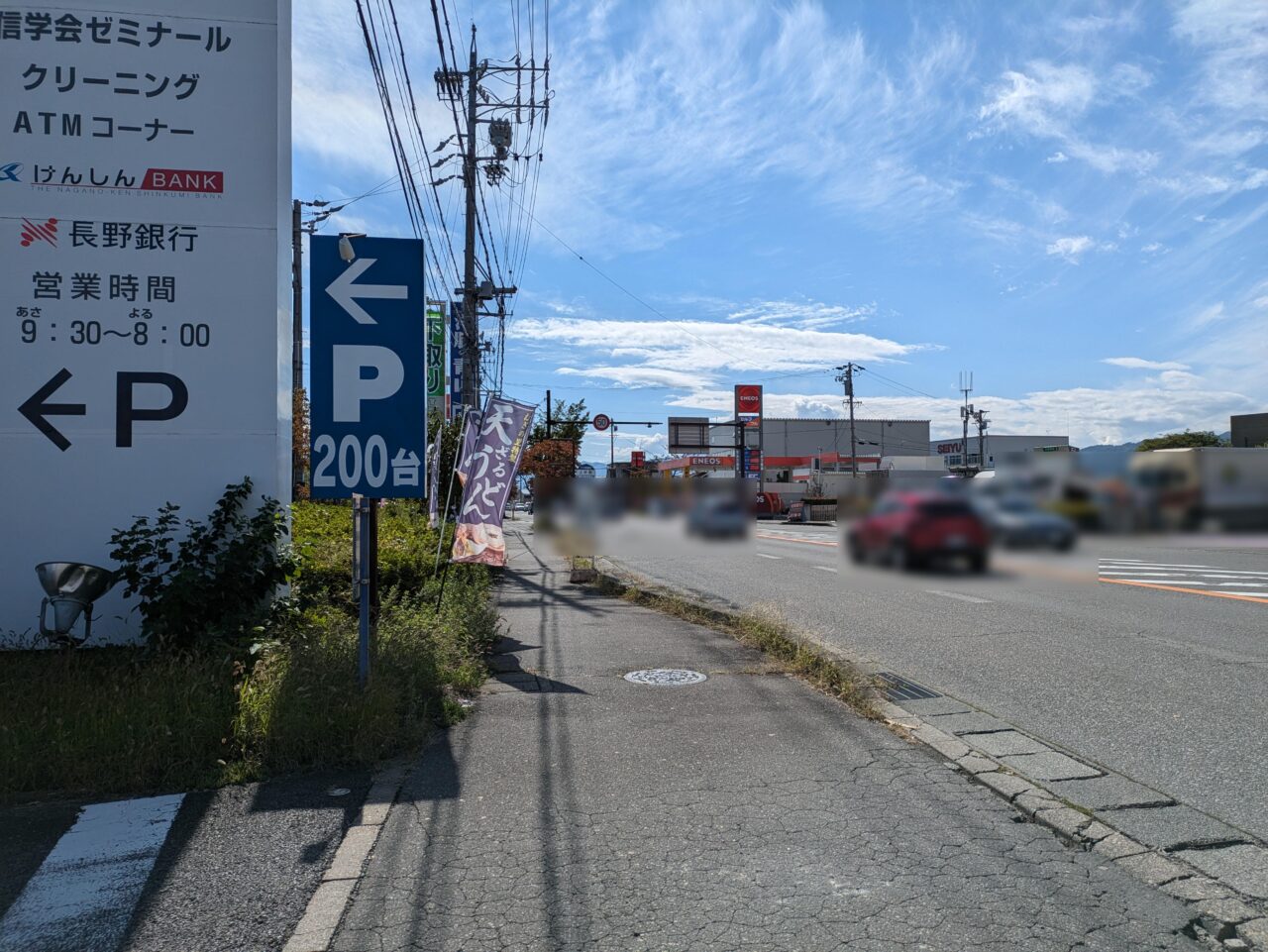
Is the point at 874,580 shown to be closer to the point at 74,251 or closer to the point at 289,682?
the point at 289,682

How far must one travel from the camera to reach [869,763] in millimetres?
5680

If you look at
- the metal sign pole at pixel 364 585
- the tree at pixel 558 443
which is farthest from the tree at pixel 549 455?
the metal sign pole at pixel 364 585

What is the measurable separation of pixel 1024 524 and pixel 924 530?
0.75 ft

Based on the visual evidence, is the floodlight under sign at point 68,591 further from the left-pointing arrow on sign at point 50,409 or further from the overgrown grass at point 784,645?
the overgrown grass at point 784,645

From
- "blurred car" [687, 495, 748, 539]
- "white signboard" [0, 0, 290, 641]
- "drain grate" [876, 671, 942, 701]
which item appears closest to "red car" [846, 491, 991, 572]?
"blurred car" [687, 495, 748, 539]

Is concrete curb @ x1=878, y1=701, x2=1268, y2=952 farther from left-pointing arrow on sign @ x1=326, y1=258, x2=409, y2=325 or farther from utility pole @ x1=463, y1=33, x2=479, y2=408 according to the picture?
utility pole @ x1=463, y1=33, x2=479, y2=408

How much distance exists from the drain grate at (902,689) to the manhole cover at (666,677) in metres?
1.59

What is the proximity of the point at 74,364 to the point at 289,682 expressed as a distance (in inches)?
145

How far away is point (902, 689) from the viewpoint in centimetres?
772

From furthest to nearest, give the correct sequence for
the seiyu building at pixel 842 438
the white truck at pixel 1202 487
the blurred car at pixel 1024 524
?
the seiyu building at pixel 842 438
the blurred car at pixel 1024 524
the white truck at pixel 1202 487

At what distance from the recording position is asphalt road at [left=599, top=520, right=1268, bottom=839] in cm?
206

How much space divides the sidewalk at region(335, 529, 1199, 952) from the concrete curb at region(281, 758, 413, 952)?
0.22 feet

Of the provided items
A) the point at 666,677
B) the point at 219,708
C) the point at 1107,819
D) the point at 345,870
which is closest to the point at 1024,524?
the point at 345,870

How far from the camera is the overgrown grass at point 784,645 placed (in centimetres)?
741
